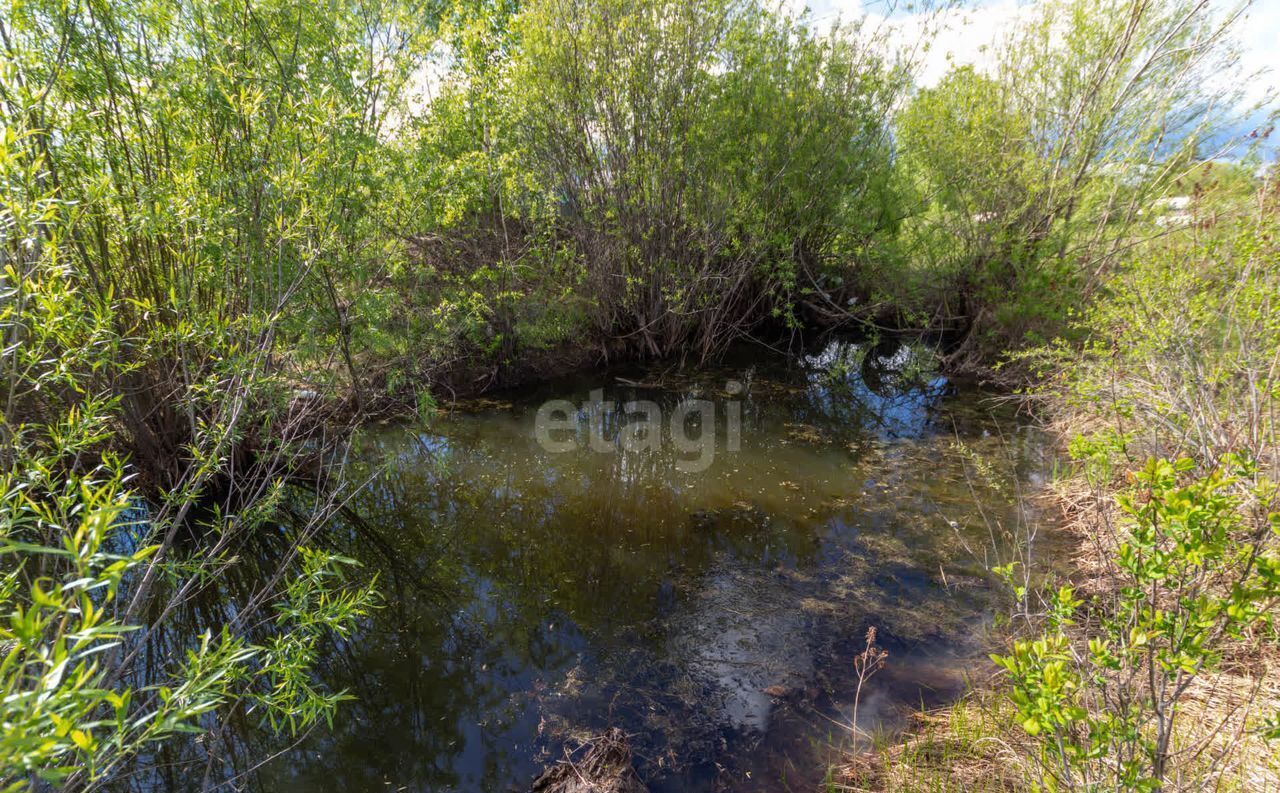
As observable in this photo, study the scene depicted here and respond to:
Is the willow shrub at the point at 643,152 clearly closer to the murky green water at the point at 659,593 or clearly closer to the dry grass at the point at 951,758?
the murky green water at the point at 659,593

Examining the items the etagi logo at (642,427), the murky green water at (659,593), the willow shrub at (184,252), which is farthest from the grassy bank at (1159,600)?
the etagi logo at (642,427)

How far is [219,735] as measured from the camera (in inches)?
132

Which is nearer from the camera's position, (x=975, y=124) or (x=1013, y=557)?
(x=1013, y=557)

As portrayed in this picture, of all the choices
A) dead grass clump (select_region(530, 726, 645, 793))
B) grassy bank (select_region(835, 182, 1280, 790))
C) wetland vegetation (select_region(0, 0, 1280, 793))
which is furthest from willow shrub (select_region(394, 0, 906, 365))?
dead grass clump (select_region(530, 726, 645, 793))

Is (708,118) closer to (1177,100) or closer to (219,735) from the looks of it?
(1177,100)

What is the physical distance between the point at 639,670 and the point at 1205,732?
311 cm

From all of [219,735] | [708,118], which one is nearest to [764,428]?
[708,118]

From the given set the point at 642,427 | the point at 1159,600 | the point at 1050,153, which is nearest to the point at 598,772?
the point at 1159,600

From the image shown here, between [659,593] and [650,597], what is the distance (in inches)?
3.9

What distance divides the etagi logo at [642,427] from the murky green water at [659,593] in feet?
0.27

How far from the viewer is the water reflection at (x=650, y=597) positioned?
345cm

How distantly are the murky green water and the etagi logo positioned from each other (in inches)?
3.3

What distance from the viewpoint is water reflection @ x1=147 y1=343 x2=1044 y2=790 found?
345 centimetres

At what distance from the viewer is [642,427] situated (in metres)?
9.14
